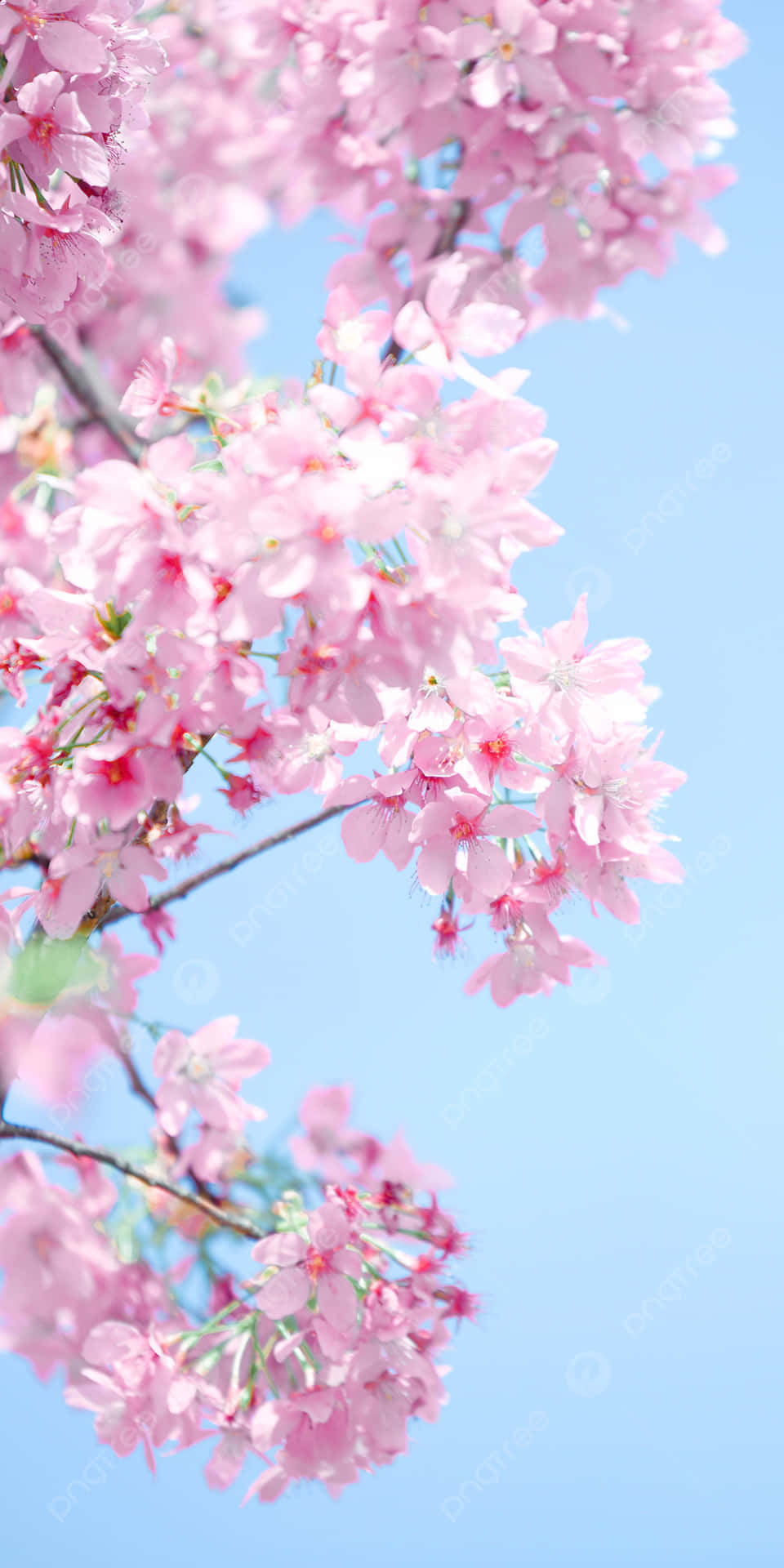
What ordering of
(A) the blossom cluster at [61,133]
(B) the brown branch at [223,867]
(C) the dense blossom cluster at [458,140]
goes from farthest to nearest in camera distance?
(B) the brown branch at [223,867]
(C) the dense blossom cluster at [458,140]
(A) the blossom cluster at [61,133]

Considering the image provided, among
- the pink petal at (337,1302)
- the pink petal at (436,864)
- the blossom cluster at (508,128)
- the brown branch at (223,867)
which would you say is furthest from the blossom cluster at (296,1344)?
the blossom cluster at (508,128)

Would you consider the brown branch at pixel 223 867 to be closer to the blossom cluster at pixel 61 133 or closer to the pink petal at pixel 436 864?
the pink petal at pixel 436 864

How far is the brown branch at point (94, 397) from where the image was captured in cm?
256

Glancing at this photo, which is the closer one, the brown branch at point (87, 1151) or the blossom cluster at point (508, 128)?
the brown branch at point (87, 1151)

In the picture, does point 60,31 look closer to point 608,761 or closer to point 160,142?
point 608,761

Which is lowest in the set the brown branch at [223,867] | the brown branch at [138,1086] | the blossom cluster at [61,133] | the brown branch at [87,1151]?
the brown branch at [138,1086]

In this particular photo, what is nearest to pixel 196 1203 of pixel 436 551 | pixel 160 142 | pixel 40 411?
pixel 436 551

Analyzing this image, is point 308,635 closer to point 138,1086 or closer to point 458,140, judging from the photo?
point 138,1086

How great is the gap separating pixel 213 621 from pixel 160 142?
3.44 metres

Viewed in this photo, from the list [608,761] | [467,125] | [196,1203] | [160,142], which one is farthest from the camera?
[160,142]

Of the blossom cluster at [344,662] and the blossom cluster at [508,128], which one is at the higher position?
the blossom cluster at [508,128]

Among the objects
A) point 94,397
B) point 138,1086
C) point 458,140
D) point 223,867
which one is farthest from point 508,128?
point 138,1086

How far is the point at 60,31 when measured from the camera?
50.1 inches

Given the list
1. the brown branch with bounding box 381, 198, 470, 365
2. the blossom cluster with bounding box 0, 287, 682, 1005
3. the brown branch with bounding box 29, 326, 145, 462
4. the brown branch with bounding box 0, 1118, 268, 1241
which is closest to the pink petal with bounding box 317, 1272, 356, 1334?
the brown branch with bounding box 0, 1118, 268, 1241
